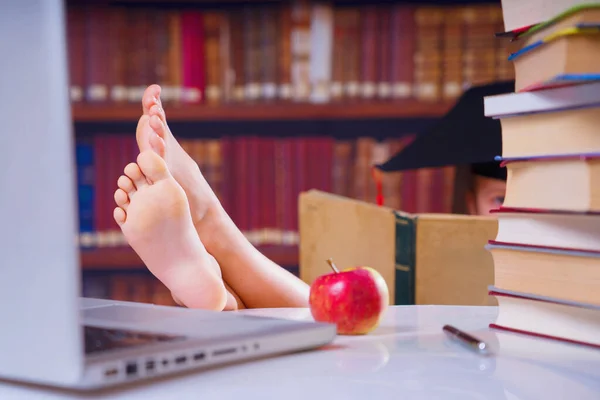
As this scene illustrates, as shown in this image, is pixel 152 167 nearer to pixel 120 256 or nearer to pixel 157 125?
pixel 157 125

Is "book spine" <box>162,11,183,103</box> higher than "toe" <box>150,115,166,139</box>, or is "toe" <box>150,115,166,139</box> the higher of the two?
"book spine" <box>162,11,183,103</box>

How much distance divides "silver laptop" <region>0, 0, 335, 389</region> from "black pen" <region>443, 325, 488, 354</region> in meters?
0.23

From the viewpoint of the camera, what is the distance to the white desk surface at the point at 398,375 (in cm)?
40

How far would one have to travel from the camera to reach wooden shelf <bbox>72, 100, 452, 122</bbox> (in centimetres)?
193

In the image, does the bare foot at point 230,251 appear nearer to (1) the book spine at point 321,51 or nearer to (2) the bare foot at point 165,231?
(2) the bare foot at point 165,231

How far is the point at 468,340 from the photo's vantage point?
51 centimetres

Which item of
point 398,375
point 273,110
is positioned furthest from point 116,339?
point 273,110

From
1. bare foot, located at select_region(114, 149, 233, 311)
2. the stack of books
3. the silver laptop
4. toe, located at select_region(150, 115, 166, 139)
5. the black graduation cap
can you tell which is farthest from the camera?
the black graduation cap

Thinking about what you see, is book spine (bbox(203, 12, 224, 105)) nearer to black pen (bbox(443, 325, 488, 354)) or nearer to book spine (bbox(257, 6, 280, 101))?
book spine (bbox(257, 6, 280, 101))

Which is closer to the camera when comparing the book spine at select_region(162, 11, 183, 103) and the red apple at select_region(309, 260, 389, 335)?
the red apple at select_region(309, 260, 389, 335)

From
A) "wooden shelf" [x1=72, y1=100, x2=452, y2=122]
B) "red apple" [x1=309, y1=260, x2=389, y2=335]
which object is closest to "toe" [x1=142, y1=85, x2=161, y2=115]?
"red apple" [x1=309, y1=260, x2=389, y2=335]

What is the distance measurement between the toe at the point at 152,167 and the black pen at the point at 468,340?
33 centimetres

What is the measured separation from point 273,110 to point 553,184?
1463mm

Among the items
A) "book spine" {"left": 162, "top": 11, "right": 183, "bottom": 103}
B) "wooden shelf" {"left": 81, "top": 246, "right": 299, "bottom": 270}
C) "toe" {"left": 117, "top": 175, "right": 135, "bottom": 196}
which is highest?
"book spine" {"left": 162, "top": 11, "right": 183, "bottom": 103}
